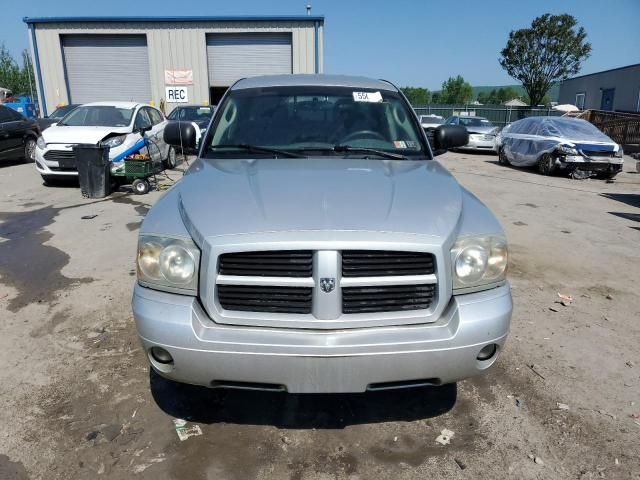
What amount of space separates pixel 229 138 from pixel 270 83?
773 millimetres

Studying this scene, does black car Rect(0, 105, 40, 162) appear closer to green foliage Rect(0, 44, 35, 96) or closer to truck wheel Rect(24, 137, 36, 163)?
truck wheel Rect(24, 137, 36, 163)

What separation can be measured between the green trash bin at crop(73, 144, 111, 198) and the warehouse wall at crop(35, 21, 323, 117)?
1541 centimetres

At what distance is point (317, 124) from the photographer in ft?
11.9

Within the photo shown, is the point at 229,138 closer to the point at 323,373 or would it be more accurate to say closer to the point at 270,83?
the point at 270,83

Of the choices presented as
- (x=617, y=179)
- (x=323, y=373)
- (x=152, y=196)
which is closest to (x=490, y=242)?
(x=323, y=373)

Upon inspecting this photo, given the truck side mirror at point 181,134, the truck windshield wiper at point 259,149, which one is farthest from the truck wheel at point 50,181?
the truck windshield wiper at point 259,149

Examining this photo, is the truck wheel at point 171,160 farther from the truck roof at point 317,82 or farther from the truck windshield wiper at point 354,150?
the truck windshield wiper at point 354,150

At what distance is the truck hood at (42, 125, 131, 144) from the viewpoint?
31.1 ft

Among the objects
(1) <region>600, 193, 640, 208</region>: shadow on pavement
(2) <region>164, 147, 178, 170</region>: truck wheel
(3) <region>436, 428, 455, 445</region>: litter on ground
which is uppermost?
(2) <region>164, 147, 178, 170</region>: truck wheel

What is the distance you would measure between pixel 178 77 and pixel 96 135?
14.7 metres

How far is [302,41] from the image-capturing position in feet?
73.9

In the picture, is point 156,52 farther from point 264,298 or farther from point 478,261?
point 478,261

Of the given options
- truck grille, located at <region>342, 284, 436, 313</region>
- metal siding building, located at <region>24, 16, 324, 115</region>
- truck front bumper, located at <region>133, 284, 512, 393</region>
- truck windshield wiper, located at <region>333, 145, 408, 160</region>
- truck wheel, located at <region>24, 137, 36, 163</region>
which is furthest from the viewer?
metal siding building, located at <region>24, 16, 324, 115</region>

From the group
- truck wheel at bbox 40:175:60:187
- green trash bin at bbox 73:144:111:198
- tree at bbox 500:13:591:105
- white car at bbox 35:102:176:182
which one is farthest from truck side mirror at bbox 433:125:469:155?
tree at bbox 500:13:591:105
